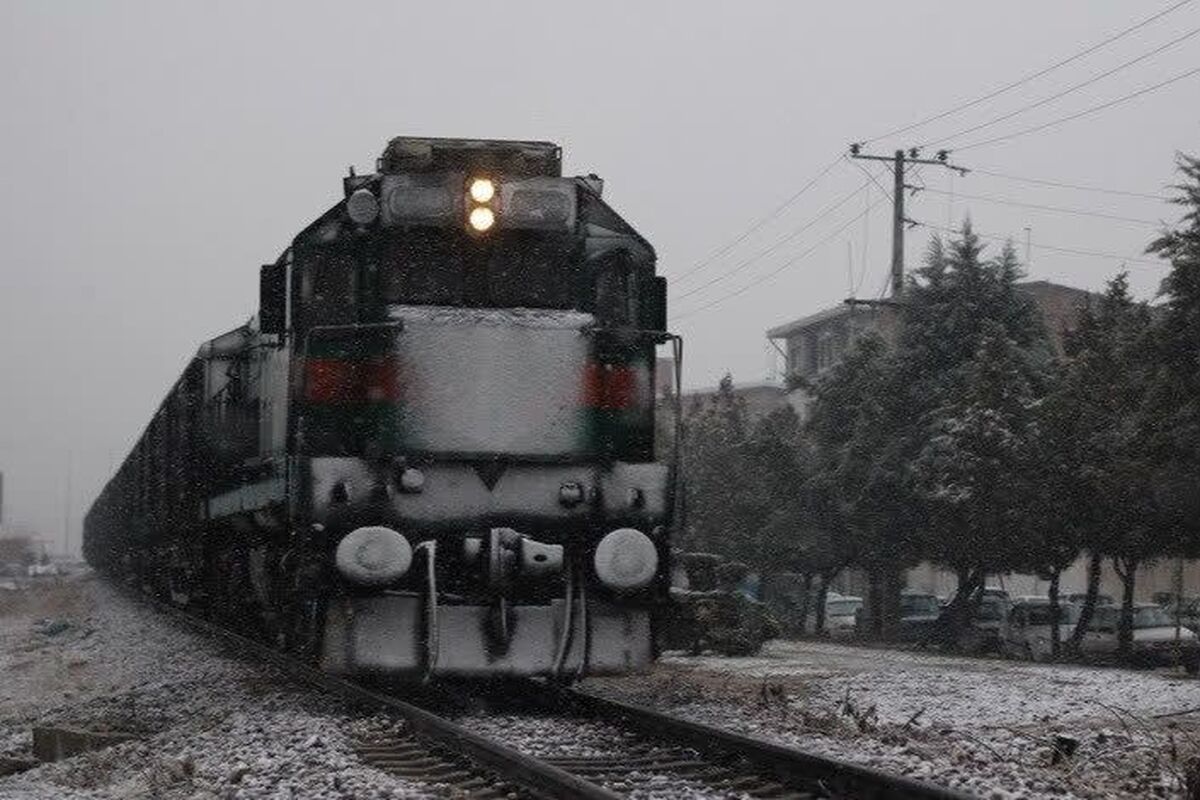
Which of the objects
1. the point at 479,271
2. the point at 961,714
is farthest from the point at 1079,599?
the point at 479,271

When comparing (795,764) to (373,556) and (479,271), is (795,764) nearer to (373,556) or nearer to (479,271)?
(373,556)

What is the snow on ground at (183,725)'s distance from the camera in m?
8.34

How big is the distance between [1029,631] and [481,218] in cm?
2301

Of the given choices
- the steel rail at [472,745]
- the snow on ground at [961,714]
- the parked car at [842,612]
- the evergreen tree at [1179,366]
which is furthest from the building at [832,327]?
the steel rail at [472,745]

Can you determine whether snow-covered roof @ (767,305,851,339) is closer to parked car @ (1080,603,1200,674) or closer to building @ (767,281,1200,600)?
building @ (767,281,1200,600)

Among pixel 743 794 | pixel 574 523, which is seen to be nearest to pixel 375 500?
pixel 574 523

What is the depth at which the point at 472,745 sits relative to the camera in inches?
339

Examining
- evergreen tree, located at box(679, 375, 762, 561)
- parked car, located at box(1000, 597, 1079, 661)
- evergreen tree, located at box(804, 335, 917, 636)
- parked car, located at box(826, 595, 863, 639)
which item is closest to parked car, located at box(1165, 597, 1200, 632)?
parked car, located at box(1000, 597, 1079, 661)

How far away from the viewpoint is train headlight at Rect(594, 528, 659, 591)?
438 inches

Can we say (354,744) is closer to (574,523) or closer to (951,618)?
(574,523)

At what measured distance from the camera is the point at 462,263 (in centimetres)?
1169

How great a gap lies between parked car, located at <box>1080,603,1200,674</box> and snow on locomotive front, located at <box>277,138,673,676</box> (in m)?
19.8

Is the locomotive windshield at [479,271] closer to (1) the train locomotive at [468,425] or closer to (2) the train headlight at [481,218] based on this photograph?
(1) the train locomotive at [468,425]

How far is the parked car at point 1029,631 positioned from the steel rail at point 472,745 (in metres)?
20.1
